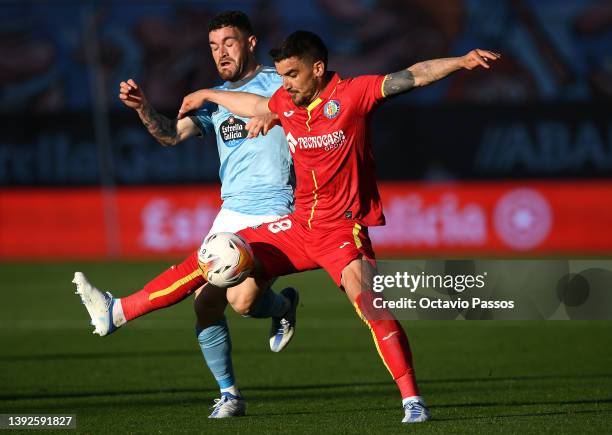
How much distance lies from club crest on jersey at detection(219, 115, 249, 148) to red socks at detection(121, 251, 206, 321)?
1261 millimetres

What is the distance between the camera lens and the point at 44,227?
23016 millimetres

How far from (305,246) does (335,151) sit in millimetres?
591

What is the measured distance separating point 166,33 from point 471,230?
9.10m

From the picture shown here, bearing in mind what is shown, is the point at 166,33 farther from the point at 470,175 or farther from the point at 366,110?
the point at 366,110

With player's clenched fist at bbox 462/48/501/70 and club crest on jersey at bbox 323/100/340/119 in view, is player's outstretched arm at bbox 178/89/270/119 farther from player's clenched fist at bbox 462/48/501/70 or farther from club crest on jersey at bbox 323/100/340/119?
player's clenched fist at bbox 462/48/501/70

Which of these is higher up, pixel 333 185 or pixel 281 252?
pixel 333 185

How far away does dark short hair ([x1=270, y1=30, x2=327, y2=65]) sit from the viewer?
7.01 metres

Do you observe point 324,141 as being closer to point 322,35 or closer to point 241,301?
point 241,301

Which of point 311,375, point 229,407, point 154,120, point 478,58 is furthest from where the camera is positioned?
point 311,375

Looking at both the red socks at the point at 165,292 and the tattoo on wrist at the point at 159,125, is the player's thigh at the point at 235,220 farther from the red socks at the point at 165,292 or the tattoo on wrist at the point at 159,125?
the red socks at the point at 165,292

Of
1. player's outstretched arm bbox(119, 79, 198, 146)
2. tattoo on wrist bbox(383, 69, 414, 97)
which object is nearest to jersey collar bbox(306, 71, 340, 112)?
tattoo on wrist bbox(383, 69, 414, 97)

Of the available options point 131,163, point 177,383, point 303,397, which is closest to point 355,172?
point 303,397

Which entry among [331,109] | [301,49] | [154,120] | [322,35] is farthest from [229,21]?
[322,35]

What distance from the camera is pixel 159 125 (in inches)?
317
